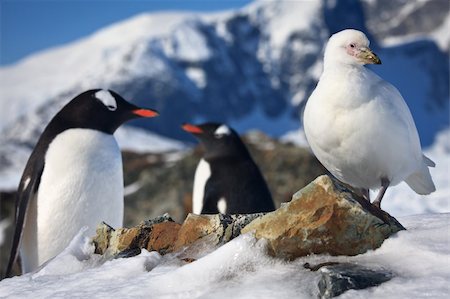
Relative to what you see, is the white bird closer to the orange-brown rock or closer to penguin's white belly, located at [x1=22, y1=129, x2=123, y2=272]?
the orange-brown rock

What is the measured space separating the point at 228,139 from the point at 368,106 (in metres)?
4.67

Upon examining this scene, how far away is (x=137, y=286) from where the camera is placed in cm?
364

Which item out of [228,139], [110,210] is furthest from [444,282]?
[228,139]

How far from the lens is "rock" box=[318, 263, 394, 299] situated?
3266mm

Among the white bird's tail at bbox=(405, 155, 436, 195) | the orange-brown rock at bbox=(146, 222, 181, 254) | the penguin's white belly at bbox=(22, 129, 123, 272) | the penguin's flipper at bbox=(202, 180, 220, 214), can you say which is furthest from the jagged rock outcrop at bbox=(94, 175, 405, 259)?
the penguin's flipper at bbox=(202, 180, 220, 214)

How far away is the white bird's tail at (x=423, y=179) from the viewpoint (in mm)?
5691

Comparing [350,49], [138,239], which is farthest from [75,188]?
[350,49]

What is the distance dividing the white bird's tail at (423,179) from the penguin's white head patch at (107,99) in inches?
131

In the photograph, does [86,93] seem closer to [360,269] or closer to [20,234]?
[20,234]

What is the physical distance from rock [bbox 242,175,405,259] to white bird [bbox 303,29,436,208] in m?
1.01

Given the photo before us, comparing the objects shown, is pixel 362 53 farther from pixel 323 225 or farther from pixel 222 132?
pixel 222 132

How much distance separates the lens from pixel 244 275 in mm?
3582

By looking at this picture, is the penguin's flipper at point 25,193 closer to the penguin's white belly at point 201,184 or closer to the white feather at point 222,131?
the penguin's white belly at point 201,184

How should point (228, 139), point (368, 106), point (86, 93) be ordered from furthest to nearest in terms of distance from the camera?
1. point (228, 139)
2. point (86, 93)
3. point (368, 106)
